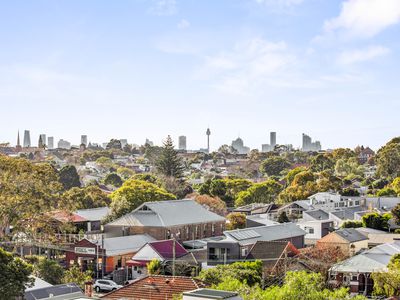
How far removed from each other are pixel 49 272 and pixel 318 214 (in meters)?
30.5

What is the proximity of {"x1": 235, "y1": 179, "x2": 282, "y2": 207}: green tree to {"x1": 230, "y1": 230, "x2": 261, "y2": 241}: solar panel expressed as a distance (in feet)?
95.8

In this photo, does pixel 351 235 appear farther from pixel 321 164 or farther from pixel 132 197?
pixel 321 164

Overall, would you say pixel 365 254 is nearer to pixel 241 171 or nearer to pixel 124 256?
pixel 124 256

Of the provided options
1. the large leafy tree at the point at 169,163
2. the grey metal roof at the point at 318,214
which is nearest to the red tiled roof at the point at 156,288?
the grey metal roof at the point at 318,214

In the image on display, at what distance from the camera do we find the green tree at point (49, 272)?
3553cm

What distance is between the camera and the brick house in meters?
48.3

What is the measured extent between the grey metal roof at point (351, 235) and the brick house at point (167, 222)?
36.1 ft

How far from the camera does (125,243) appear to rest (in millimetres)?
45188

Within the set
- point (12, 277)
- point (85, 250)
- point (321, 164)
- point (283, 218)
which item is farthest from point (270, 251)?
point (321, 164)

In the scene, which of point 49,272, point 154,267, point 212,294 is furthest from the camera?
point 154,267

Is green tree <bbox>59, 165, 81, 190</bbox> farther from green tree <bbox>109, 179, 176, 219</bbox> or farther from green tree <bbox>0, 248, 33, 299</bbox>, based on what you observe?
green tree <bbox>0, 248, 33, 299</bbox>

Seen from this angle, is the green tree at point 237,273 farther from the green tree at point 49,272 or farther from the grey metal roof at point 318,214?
the grey metal roof at point 318,214

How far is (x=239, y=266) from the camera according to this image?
35094mm

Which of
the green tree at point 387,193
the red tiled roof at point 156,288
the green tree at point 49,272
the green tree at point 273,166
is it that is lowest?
the green tree at point 49,272
